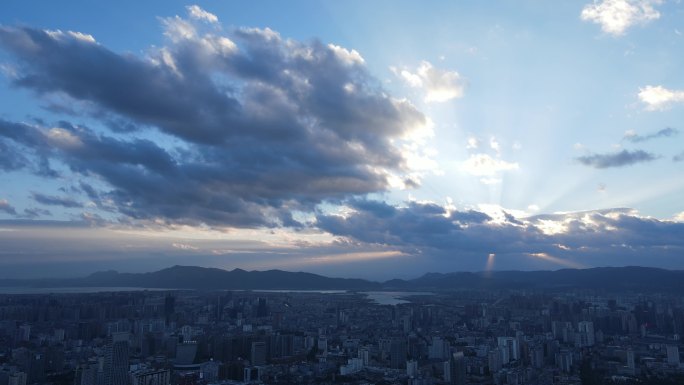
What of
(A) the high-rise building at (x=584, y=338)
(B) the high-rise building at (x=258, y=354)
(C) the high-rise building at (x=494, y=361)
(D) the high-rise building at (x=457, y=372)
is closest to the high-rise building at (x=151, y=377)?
(B) the high-rise building at (x=258, y=354)

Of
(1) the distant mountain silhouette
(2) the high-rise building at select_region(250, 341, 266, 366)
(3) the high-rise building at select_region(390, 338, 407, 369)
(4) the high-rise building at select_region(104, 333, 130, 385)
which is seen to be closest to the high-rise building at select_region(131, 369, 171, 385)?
(4) the high-rise building at select_region(104, 333, 130, 385)

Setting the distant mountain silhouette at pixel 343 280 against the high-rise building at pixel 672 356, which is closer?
the high-rise building at pixel 672 356

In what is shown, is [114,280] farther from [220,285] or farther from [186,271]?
[220,285]

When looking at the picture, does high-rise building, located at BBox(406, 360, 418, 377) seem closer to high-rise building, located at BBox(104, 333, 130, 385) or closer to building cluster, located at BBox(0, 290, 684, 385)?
building cluster, located at BBox(0, 290, 684, 385)

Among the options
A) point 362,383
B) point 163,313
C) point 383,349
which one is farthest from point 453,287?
point 362,383

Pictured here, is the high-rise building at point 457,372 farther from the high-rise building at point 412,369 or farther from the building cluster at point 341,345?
the high-rise building at point 412,369

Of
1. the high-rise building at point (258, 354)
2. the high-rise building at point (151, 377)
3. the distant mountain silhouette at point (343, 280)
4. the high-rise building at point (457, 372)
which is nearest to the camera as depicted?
the high-rise building at point (151, 377)

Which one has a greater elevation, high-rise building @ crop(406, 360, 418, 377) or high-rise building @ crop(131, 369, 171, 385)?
high-rise building @ crop(131, 369, 171, 385)
